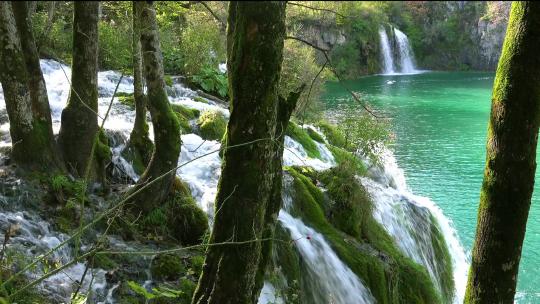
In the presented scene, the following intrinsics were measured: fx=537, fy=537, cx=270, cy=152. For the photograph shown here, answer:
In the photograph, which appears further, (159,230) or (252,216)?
(159,230)

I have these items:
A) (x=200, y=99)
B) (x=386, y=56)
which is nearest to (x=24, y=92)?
(x=200, y=99)

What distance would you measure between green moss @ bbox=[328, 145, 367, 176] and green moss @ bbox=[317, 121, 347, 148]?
45.2 inches

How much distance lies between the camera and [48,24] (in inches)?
550

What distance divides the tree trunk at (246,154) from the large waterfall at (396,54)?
1883 inches

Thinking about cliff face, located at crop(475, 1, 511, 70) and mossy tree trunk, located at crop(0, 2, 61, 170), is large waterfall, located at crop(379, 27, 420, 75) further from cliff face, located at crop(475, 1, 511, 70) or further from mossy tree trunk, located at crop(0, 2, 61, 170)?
mossy tree trunk, located at crop(0, 2, 61, 170)

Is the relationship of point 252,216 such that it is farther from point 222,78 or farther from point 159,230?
point 222,78

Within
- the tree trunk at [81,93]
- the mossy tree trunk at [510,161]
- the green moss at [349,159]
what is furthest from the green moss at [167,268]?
Result: the green moss at [349,159]

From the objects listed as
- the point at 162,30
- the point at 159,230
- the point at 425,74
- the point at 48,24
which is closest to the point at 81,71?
the point at 159,230

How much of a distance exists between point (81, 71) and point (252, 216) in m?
3.79

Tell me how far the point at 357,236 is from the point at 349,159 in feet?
6.65

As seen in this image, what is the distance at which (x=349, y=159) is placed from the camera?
10.2 metres

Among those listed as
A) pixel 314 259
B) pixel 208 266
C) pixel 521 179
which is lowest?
pixel 314 259

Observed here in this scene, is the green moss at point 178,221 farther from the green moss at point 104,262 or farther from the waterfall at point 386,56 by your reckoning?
the waterfall at point 386,56

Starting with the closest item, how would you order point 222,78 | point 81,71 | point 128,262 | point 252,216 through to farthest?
1. point 252,216
2. point 128,262
3. point 81,71
4. point 222,78
